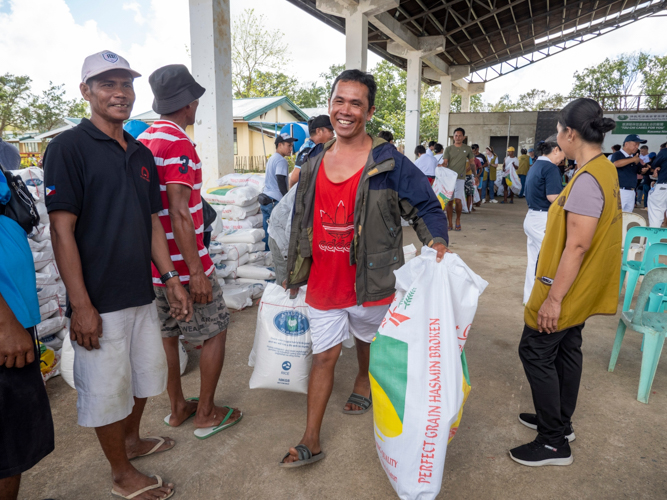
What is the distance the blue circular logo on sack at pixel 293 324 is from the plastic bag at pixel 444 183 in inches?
226

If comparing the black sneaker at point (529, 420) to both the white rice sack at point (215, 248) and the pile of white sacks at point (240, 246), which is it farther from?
the white rice sack at point (215, 248)

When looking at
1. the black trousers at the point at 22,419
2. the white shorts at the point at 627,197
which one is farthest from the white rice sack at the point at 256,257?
the white shorts at the point at 627,197

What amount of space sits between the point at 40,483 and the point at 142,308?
0.95 metres

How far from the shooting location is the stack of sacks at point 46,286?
291 cm

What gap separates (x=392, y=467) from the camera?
5.47ft

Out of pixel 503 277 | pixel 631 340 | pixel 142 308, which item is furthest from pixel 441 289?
pixel 503 277

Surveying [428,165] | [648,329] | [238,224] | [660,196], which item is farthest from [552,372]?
[660,196]

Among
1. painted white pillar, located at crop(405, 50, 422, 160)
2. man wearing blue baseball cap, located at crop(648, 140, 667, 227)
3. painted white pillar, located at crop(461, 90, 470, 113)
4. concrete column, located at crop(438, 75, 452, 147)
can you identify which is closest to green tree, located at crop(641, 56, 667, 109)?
painted white pillar, located at crop(461, 90, 470, 113)

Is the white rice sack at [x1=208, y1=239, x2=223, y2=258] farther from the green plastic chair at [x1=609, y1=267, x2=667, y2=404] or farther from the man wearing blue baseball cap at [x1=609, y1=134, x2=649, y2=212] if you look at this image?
the man wearing blue baseball cap at [x1=609, y1=134, x2=649, y2=212]

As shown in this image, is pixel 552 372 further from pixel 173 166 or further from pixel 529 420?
pixel 173 166

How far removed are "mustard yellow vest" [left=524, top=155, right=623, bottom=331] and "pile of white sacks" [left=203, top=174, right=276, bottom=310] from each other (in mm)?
2837

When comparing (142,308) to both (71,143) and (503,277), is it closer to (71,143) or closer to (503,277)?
(71,143)

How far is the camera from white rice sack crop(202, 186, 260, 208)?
4797 millimetres

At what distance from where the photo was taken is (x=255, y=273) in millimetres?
4535
